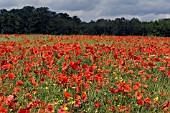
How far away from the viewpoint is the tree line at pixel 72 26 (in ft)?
151

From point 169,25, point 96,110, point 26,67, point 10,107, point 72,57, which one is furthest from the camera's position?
point 169,25

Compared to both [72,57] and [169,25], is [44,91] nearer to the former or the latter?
[72,57]

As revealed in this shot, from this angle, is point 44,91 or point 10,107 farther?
point 44,91

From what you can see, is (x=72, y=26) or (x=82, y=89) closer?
(x=82, y=89)

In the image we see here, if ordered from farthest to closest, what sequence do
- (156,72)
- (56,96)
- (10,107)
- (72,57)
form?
(72,57)
(156,72)
(56,96)
(10,107)

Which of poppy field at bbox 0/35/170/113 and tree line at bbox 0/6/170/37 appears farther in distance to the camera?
tree line at bbox 0/6/170/37

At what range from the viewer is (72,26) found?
168 ft

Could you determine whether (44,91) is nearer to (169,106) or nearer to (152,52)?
(169,106)

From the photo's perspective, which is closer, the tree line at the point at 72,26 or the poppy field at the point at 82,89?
the poppy field at the point at 82,89

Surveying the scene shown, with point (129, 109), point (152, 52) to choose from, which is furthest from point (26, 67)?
point (152, 52)

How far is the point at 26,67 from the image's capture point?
25.3 ft

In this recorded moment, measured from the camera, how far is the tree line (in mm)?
46112

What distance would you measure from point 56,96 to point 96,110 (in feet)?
3.42

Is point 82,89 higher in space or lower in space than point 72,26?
lower
